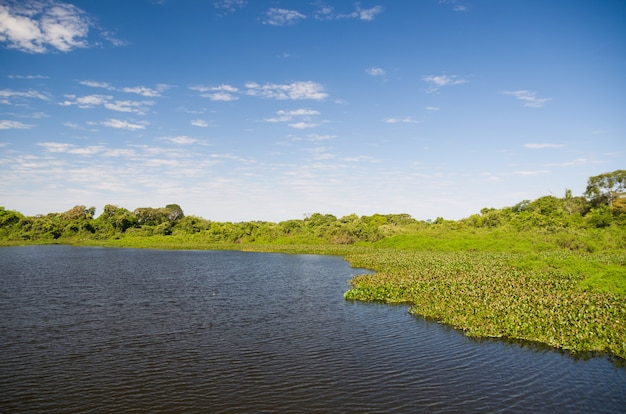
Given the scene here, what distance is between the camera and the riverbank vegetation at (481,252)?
24.5m

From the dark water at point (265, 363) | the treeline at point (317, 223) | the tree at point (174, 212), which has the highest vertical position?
the tree at point (174, 212)

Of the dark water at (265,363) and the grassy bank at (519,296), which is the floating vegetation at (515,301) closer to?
the grassy bank at (519,296)

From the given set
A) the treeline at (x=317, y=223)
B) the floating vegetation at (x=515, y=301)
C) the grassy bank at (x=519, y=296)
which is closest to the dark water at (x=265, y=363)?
the floating vegetation at (x=515, y=301)

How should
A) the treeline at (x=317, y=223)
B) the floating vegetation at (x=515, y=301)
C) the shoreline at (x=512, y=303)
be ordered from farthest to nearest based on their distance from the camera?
1. the treeline at (x=317, y=223)
2. the floating vegetation at (x=515, y=301)
3. the shoreline at (x=512, y=303)

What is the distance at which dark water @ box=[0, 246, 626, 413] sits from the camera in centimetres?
1510

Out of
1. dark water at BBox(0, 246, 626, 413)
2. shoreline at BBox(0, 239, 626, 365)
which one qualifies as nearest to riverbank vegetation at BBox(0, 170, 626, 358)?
shoreline at BBox(0, 239, 626, 365)

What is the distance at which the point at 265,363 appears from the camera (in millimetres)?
19062

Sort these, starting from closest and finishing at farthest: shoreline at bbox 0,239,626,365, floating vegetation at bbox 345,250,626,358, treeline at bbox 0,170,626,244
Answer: shoreline at bbox 0,239,626,365 → floating vegetation at bbox 345,250,626,358 → treeline at bbox 0,170,626,244

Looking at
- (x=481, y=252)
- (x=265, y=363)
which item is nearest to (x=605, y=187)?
(x=481, y=252)

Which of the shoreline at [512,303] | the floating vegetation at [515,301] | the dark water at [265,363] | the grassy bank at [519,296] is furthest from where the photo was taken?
the grassy bank at [519,296]

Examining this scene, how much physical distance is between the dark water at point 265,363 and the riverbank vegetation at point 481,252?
9.14 feet

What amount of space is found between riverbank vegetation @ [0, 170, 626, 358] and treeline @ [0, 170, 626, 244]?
35cm

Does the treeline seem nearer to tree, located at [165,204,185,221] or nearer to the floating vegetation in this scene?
tree, located at [165,204,185,221]

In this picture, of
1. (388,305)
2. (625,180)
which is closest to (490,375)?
(388,305)
